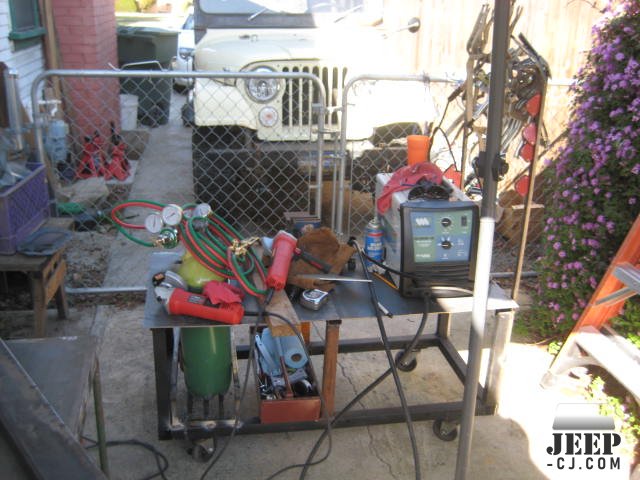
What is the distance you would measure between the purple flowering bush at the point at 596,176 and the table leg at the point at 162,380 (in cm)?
214

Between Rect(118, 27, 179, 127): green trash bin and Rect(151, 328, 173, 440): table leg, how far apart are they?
6.70m

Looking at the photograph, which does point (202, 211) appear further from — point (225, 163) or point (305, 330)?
point (225, 163)

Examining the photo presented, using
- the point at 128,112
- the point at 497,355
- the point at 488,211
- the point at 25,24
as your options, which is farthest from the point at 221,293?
the point at 128,112

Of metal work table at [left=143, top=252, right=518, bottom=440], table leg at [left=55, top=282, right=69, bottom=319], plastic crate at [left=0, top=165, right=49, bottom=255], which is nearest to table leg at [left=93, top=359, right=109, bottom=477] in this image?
metal work table at [left=143, top=252, right=518, bottom=440]

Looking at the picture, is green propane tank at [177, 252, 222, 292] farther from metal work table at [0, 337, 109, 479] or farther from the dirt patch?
the dirt patch

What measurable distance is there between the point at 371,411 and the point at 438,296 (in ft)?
2.07

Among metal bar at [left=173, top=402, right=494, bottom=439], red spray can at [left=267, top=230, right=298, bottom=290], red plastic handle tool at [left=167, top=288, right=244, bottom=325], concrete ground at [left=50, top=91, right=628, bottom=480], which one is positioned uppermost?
red spray can at [left=267, top=230, right=298, bottom=290]

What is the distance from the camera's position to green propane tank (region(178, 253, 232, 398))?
8.76ft

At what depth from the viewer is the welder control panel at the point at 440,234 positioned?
254 centimetres

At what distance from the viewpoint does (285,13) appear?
5.25 m

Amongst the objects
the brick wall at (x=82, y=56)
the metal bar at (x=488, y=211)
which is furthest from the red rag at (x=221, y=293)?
the brick wall at (x=82, y=56)

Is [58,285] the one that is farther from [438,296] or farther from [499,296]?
[499,296]

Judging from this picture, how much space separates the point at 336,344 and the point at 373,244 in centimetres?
51

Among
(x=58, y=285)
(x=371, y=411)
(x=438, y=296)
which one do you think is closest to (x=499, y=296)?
(x=438, y=296)
